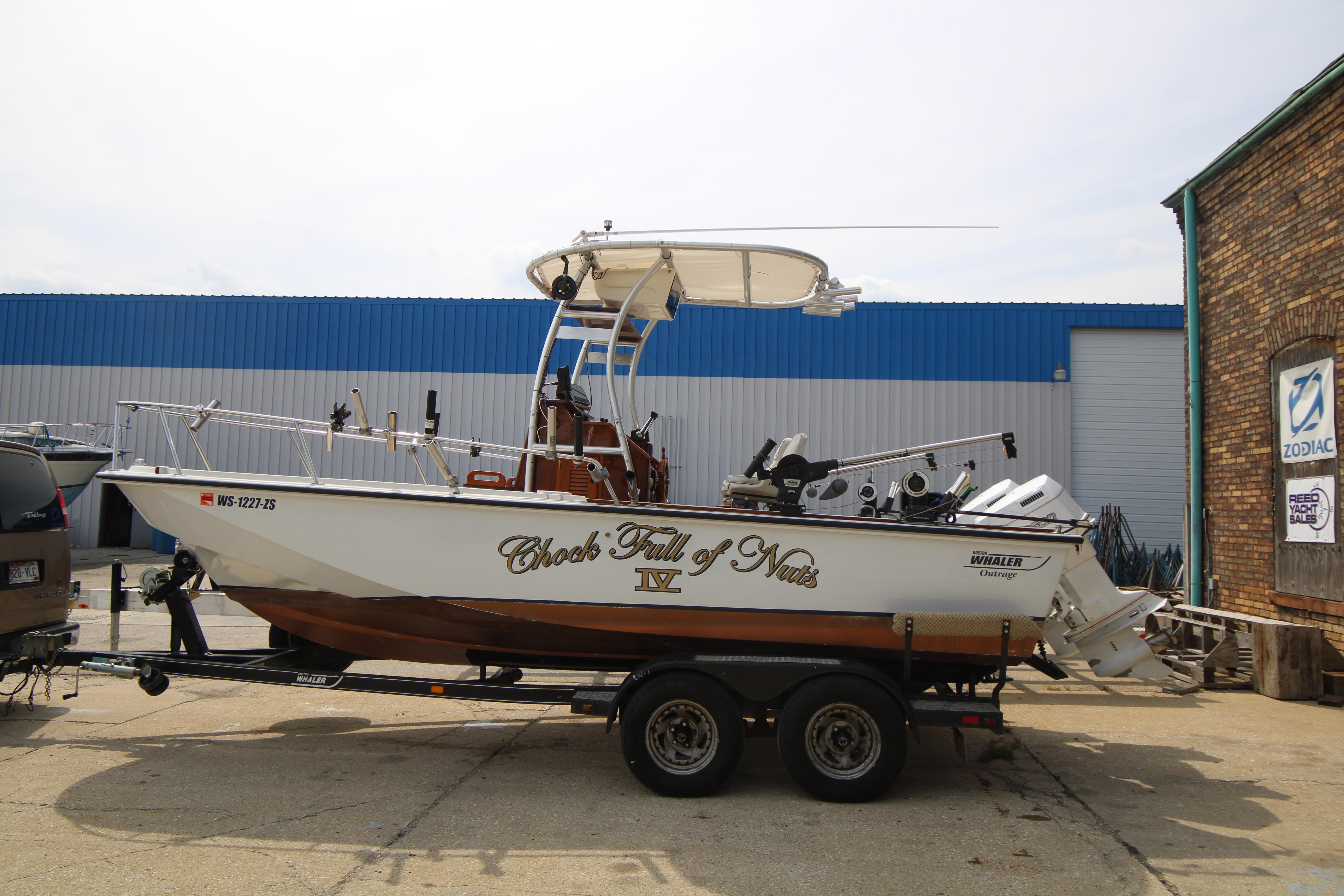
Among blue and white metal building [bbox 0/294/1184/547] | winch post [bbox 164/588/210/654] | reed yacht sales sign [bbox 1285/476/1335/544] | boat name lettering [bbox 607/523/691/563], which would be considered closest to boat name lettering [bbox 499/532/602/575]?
boat name lettering [bbox 607/523/691/563]

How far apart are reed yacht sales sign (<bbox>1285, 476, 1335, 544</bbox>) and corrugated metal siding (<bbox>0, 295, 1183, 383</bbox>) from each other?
738cm

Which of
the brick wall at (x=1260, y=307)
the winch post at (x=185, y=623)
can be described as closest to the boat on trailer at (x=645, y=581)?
the winch post at (x=185, y=623)

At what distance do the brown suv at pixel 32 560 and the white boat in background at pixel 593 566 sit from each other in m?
1.17

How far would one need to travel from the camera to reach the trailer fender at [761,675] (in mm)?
4207

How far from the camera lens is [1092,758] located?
5.08 metres

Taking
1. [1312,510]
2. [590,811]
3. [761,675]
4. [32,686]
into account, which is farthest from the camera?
[1312,510]

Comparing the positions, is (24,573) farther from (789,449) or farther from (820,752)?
(820,752)

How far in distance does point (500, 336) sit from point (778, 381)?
5.08 meters

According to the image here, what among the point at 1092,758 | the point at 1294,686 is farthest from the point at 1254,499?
the point at 1092,758

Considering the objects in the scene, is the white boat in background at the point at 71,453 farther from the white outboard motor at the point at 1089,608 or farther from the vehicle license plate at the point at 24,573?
the white outboard motor at the point at 1089,608

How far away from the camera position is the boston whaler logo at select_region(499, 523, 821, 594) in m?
4.41

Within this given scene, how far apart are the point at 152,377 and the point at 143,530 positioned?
135 inches

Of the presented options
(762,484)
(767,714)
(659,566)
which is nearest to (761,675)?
(767,714)

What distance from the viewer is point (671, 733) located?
4.31 metres
